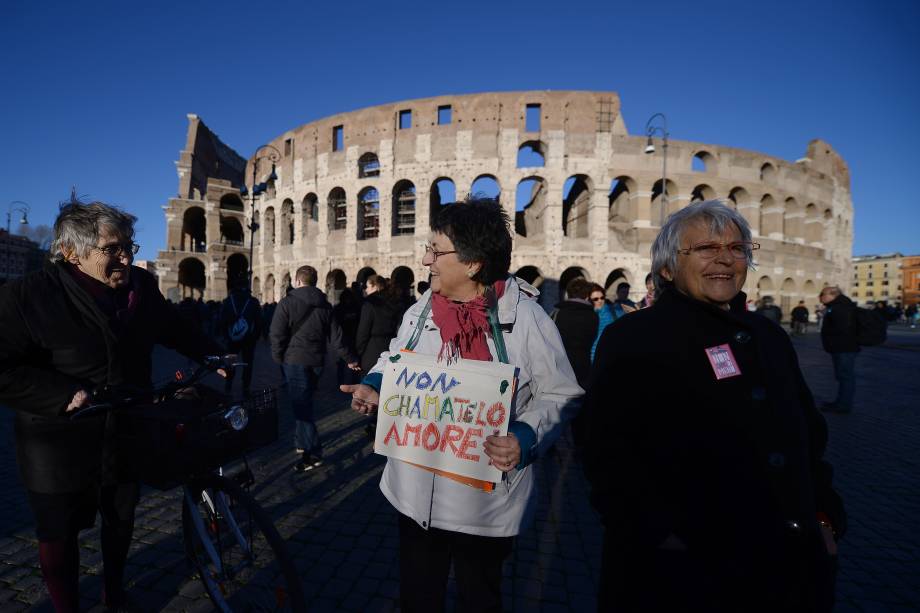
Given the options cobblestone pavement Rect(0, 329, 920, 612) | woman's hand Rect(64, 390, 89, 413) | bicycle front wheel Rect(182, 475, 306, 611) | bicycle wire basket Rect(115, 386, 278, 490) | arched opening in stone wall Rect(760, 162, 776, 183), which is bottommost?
cobblestone pavement Rect(0, 329, 920, 612)

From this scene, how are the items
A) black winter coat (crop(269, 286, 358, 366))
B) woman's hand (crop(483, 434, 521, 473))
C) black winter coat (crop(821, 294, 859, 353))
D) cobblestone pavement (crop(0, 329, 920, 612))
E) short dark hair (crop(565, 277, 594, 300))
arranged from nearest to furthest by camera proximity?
woman's hand (crop(483, 434, 521, 473)) < cobblestone pavement (crop(0, 329, 920, 612)) < black winter coat (crop(269, 286, 358, 366)) < short dark hair (crop(565, 277, 594, 300)) < black winter coat (crop(821, 294, 859, 353))

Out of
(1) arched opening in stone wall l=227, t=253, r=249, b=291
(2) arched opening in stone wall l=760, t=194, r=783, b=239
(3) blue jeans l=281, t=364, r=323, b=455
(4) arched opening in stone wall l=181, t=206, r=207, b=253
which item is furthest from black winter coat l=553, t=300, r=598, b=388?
Answer: (4) arched opening in stone wall l=181, t=206, r=207, b=253

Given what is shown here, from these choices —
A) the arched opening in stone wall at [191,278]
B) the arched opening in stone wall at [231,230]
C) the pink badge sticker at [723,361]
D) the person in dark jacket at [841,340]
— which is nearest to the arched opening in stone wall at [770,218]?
the person in dark jacket at [841,340]

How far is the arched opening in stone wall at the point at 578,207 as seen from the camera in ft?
Result: 69.4

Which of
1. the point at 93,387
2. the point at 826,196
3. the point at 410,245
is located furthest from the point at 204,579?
the point at 826,196

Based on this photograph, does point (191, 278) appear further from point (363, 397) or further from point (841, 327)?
point (841, 327)

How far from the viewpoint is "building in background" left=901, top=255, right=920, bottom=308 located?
79.1 meters

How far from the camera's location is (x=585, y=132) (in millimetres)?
19891

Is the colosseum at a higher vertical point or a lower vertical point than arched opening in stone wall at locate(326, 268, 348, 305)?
higher

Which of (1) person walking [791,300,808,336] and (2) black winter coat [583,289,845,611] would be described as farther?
(1) person walking [791,300,808,336]

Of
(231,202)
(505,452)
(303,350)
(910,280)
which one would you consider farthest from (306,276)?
(910,280)

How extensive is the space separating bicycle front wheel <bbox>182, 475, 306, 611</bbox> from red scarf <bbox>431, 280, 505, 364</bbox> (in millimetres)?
1254

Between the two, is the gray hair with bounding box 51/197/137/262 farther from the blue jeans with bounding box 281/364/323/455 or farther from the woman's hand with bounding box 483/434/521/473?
the blue jeans with bounding box 281/364/323/455

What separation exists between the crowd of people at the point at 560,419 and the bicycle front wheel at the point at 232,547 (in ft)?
1.11
